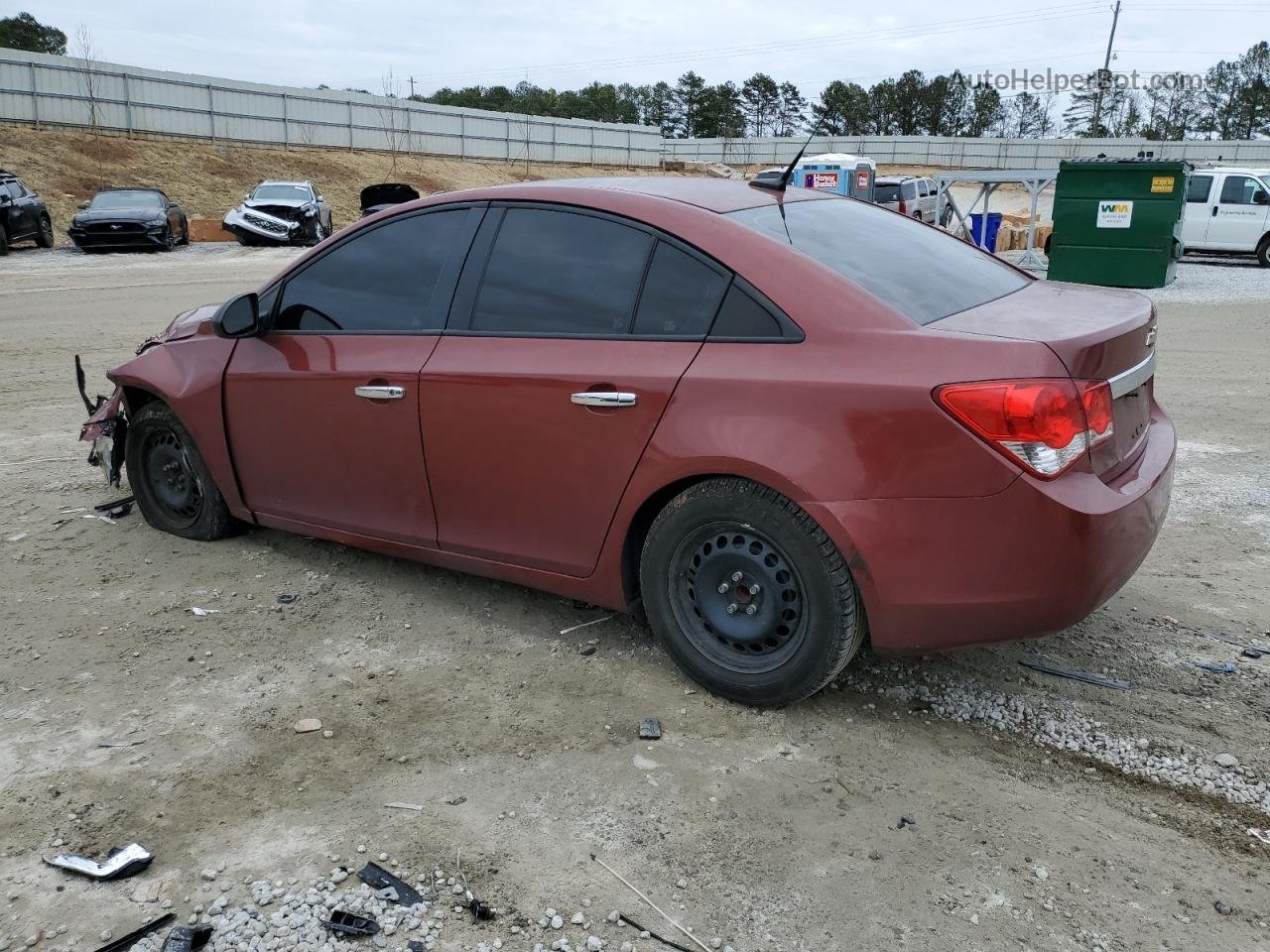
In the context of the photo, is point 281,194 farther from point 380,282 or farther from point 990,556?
point 990,556

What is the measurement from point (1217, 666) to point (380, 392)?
3.26 metres

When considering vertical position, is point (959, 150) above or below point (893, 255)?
above

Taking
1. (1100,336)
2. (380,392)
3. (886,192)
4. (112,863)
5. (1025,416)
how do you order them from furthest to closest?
(886,192), (380,392), (1100,336), (1025,416), (112,863)

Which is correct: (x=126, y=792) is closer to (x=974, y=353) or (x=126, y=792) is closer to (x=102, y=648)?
(x=102, y=648)

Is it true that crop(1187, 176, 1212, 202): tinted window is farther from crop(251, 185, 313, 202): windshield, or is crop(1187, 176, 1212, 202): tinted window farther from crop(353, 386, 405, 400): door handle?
crop(353, 386, 405, 400): door handle

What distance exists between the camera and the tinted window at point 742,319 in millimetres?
3254

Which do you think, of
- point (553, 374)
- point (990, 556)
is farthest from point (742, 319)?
point (990, 556)

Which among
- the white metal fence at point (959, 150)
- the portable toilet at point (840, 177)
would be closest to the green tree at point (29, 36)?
the white metal fence at point (959, 150)

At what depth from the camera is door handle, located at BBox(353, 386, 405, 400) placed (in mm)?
3979

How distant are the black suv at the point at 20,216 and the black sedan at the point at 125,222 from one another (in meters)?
0.65

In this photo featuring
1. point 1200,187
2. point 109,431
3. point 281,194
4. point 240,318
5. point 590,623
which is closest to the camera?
point 590,623

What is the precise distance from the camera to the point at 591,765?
3.15 m

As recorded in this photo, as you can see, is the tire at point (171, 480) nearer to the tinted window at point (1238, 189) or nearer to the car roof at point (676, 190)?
the car roof at point (676, 190)

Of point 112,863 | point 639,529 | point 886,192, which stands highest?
point 886,192
